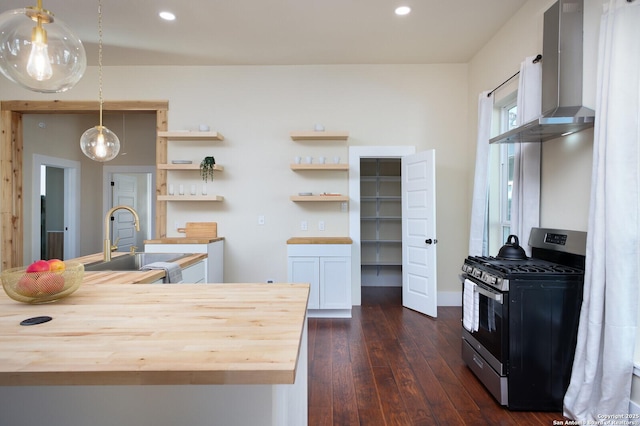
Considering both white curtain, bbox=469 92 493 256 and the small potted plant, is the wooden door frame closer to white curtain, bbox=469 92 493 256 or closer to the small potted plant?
the small potted plant

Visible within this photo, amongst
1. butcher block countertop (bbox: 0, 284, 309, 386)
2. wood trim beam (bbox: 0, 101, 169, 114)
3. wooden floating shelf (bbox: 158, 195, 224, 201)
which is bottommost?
butcher block countertop (bbox: 0, 284, 309, 386)

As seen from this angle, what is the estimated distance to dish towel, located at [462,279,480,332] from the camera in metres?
2.33

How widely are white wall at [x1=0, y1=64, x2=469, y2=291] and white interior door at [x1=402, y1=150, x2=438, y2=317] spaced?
1.41ft

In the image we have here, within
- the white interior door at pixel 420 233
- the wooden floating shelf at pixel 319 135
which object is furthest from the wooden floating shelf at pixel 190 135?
the white interior door at pixel 420 233

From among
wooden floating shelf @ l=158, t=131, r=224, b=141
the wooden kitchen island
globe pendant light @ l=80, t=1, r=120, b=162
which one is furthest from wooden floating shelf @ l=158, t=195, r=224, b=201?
the wooden kitchen island

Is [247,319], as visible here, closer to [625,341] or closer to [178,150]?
[625,341]

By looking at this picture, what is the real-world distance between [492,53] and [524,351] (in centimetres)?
304

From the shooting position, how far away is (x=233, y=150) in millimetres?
4312

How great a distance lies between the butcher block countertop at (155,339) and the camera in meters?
0.73

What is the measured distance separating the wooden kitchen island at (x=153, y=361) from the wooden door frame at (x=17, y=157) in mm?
3219

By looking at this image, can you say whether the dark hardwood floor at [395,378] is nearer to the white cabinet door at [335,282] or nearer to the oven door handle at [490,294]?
the white cabinet door at [335,282]

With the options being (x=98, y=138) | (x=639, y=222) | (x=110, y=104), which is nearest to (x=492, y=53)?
(x=639, y=222)

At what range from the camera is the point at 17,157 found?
4.30 metres

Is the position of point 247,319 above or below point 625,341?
above
